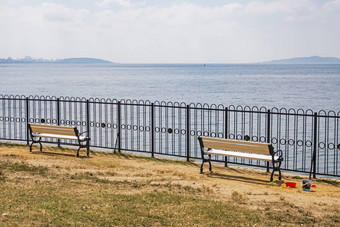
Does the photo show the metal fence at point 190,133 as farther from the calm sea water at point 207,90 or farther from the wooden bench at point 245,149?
the calm sea water at point 207,90

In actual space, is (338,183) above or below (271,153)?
below

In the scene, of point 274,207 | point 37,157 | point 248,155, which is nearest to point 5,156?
point 37,157

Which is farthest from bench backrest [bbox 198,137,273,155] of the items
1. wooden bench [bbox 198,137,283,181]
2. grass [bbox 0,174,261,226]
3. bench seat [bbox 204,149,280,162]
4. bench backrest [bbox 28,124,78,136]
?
bench backrest [bbox 28,124,78,136]

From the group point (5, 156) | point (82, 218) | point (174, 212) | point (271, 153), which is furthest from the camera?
point (5, 156)

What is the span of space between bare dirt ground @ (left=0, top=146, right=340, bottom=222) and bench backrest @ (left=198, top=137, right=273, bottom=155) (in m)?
0.80

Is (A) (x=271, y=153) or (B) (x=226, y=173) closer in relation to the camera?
(A) (x=271, y=153)

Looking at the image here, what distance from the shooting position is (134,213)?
8.02 m

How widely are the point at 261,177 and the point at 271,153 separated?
1.13 meters

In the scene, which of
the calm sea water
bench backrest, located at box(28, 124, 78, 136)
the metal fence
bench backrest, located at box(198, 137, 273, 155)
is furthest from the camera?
the calm sea water

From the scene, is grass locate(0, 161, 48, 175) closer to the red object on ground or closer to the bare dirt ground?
the bare dirt ground

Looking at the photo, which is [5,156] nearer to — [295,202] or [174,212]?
[174,212]

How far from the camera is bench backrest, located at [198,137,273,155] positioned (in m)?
11.9

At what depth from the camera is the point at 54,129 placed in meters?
15.1

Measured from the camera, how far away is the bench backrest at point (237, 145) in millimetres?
11898
